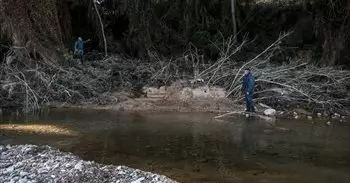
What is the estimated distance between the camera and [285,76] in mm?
20078

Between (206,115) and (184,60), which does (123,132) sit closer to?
(206,115)

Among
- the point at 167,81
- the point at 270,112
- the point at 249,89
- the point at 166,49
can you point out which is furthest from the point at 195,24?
the point at 270,112

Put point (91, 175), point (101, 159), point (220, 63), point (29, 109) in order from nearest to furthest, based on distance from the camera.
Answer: point (91, 175)
point (101, 159)
point (29, 109)
point (220, 63)

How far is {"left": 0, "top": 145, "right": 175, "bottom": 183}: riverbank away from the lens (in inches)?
382

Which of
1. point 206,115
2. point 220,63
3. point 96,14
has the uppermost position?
point 96,14

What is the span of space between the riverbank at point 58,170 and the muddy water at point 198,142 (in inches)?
31.0

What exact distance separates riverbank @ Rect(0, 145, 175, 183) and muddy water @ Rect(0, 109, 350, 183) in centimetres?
79

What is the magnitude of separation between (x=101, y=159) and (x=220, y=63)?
1019 cm

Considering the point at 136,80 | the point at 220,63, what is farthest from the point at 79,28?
the point at 220,63

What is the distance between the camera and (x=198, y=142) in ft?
45.3

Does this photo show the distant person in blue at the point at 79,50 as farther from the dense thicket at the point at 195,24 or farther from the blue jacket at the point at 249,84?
the blue jacket at the point at 249,84

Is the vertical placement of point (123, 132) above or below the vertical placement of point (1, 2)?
below

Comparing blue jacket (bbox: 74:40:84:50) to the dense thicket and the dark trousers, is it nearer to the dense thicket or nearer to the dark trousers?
the dense thicket

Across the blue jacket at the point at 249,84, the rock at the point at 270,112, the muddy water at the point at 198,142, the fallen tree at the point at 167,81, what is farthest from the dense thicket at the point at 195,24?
the muddy water at the point at 198,142
